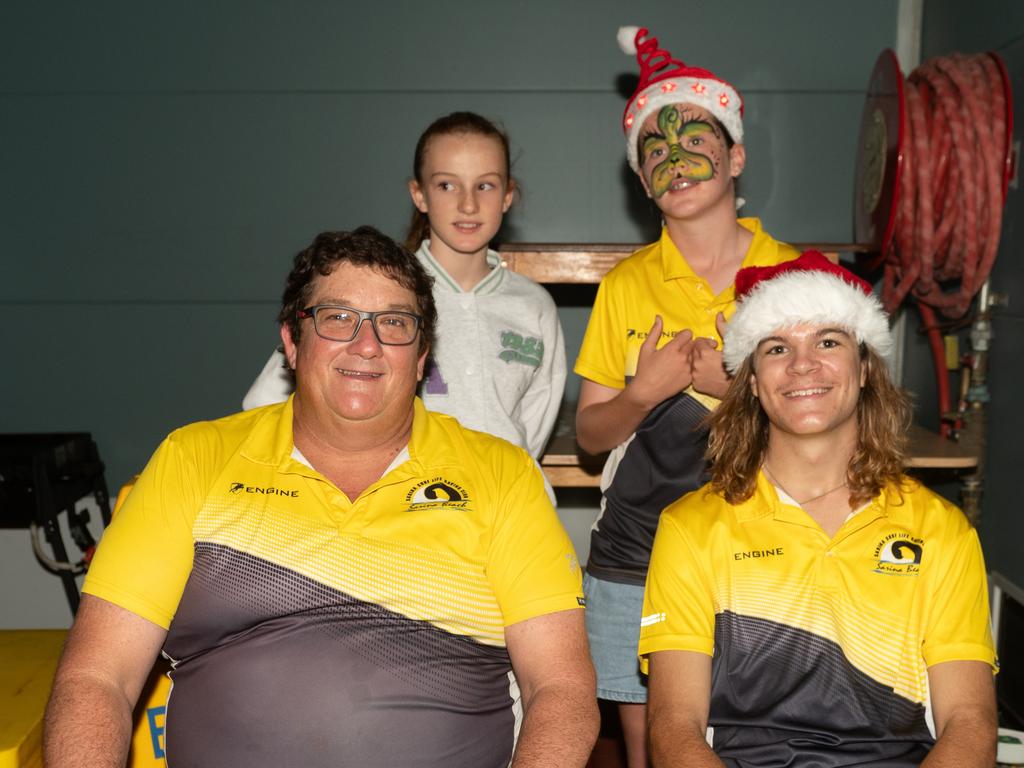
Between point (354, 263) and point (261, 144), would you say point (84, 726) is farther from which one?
point (261, 144)

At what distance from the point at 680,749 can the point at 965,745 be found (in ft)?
1.57

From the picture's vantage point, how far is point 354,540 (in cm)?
174

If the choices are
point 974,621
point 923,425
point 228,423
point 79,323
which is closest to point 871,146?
point 923,425

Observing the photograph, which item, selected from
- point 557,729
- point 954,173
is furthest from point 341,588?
point 954,173

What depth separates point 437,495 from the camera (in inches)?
70.9

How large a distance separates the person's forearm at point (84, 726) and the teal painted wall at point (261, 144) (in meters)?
3.04

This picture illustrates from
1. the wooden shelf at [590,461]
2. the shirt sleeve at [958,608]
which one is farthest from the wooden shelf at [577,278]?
the shirt sleeve at [958,608]

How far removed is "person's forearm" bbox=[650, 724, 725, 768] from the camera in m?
1.60

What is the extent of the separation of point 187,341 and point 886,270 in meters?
3.11

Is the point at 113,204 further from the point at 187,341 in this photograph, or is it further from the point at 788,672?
the point at 788,672

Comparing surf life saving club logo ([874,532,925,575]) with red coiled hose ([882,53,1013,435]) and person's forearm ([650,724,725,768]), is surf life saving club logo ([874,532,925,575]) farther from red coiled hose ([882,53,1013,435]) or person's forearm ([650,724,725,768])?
red coiled hose ([882,53,1013,435])

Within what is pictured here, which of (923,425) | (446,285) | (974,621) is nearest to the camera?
(974,621)

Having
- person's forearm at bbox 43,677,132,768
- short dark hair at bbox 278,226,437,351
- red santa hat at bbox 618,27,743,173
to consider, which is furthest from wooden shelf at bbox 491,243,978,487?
person's forearm at bbox 43,677,132,768

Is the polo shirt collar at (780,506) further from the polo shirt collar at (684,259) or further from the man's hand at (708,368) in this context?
the polo shirt collar at (684,259)
